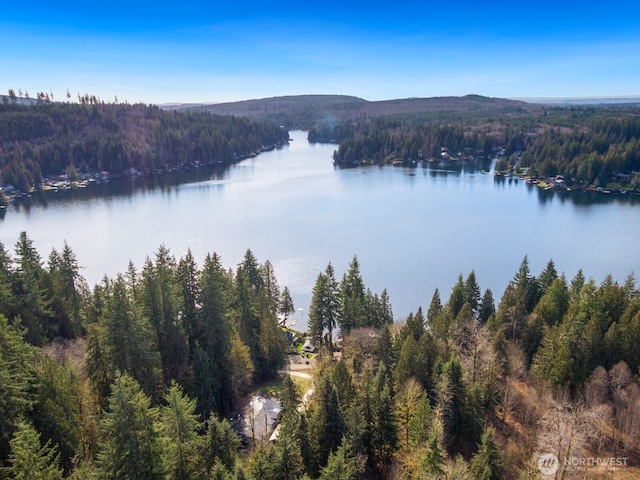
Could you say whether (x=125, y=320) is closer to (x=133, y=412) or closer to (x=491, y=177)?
(x=133, y=412)

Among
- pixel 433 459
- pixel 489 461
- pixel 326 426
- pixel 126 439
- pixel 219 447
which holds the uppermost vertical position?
pixel 126 439

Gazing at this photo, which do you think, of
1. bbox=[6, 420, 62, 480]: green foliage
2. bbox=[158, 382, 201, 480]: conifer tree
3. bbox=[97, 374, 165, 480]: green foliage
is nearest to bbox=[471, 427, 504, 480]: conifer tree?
bbox=[158, 382, 201, 480]: conifer tree

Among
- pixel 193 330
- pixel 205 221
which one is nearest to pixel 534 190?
pixel 205 221

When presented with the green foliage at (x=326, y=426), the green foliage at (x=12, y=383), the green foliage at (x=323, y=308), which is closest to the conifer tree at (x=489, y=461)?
the green foliage at (x=326, y=426)

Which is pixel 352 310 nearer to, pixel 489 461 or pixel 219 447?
pixel 489 461

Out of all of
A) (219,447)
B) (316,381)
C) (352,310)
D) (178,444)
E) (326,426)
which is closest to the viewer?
(178,444)

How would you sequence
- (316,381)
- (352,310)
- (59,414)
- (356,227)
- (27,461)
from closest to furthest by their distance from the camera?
(27,461)
(59,414)
(316,381)
(352,310)
(356,227)

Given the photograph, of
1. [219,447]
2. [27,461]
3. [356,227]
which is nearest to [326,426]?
[219,447]
